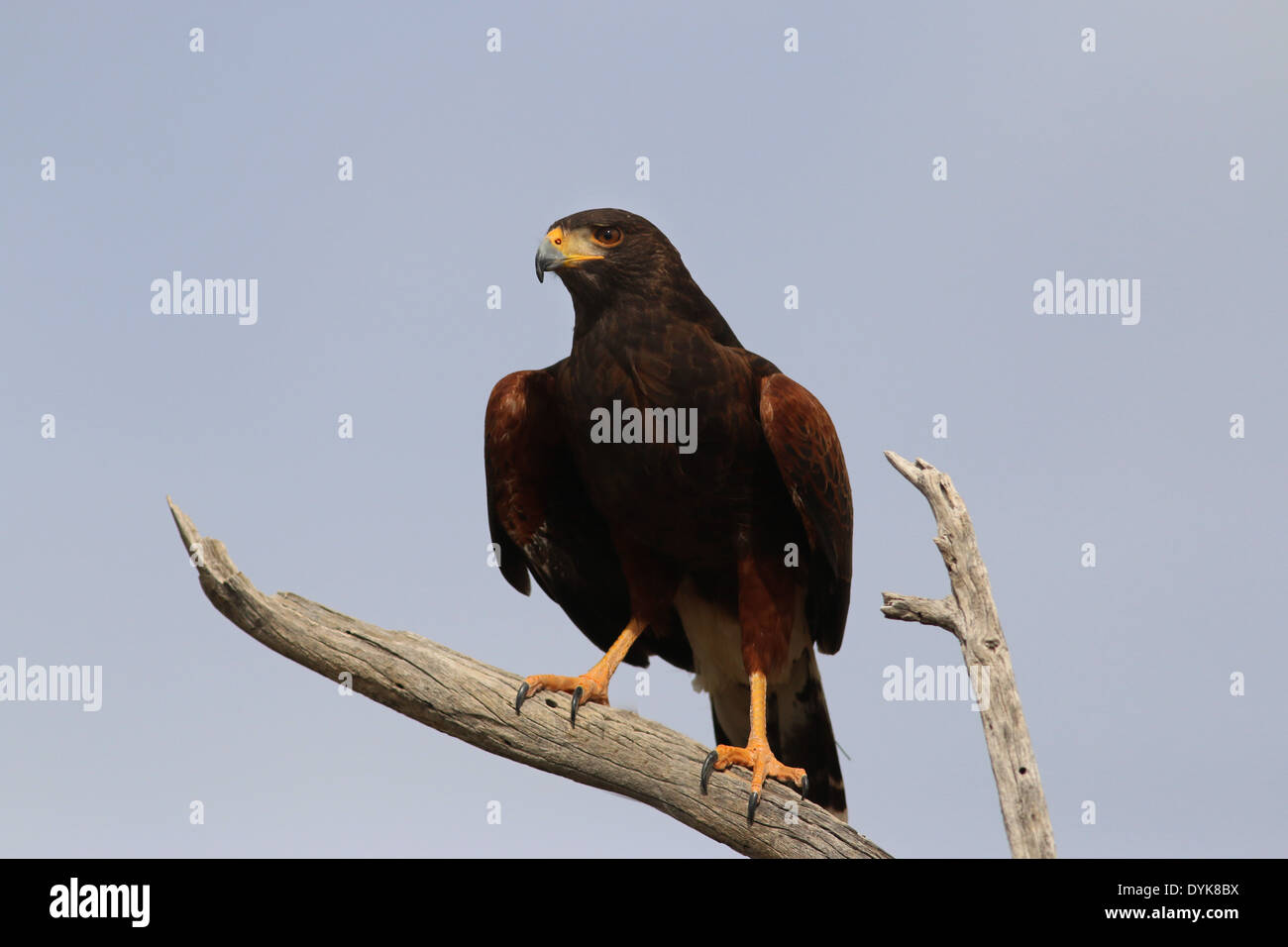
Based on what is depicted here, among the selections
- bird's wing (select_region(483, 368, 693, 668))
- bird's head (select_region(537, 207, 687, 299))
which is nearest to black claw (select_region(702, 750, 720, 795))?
bird's wing (select_region(483, 368, 693, 668))

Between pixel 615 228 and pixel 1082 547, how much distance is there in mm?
2796

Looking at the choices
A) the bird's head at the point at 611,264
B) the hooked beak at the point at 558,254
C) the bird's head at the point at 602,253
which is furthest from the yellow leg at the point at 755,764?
the hooked beak at the point at 558,254

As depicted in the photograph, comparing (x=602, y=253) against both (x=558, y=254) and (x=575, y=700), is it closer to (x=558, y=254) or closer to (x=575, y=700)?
(x=558, y=254)

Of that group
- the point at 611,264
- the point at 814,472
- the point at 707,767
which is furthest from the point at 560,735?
the point at 611,264

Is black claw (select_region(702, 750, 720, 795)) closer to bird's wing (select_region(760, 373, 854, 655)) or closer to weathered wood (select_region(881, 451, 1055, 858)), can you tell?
bird's wing (select_region(760, 373, 854, 655))

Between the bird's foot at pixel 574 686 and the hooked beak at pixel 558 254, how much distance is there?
71.4 inches

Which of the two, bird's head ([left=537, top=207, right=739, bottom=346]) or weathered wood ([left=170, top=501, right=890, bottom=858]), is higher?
bird's head ([left=537, top=207, right=739, bottom=346])

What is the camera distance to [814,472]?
16.8ft

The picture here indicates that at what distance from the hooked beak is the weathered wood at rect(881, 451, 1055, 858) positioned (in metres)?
1.93

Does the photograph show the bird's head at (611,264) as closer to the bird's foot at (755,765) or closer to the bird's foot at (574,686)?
the bird's foot at (574,686)

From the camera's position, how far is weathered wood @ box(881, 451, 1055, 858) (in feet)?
16.0

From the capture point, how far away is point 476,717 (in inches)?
201

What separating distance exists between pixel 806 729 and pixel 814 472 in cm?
157
